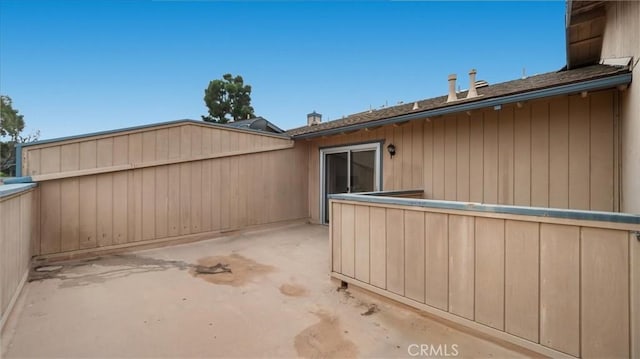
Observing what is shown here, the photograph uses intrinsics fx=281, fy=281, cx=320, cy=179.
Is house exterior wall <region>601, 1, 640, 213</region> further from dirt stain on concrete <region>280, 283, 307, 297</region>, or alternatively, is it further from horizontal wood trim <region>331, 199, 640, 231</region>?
dirt stain on concrete <region>280, 283, 307, 297</region>

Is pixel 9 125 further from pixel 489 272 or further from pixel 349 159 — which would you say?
pixel 489 272

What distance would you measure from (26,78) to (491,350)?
12.6m

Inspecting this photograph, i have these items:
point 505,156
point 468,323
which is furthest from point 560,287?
point 505,156

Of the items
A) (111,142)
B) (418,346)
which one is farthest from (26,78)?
(418,346)

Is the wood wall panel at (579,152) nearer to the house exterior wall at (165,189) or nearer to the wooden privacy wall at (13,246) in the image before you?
the house exterior wall at (165,189)

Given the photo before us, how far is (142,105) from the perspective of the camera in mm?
11844

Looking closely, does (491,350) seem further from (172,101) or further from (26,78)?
(172,101)

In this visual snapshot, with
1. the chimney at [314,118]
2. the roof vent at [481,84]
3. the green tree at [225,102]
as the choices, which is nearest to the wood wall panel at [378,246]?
the roof vent at [481,84]

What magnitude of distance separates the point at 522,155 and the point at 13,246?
238 inches

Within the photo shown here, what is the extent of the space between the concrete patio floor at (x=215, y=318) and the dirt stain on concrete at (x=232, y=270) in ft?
0.05

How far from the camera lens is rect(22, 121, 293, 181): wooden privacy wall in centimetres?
432

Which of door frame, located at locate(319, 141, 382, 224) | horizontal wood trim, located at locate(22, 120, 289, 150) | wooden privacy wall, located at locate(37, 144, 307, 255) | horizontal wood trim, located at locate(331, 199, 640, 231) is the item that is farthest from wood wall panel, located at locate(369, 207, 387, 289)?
horizontal wood trim, located at locate(22, 120, 289, 150)

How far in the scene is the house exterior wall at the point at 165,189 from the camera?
448 centimetres

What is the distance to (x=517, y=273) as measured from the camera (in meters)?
1.98
